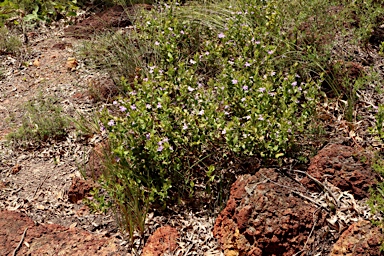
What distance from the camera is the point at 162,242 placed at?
10.1ft

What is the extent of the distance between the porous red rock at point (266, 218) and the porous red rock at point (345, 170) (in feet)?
0.76

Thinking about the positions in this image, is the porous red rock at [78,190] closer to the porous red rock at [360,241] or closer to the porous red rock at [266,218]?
the porous red rock at [266,218]

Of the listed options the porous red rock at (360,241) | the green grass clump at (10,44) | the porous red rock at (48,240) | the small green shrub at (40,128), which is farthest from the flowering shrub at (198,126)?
the green grass clump at (10,44)

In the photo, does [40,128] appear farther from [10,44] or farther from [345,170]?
[345,170]

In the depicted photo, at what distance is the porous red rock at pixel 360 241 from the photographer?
2.62m

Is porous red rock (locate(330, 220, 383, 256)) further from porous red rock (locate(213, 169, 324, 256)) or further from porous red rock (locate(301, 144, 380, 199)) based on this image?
porous red rock (locate(301, 144, 380, 199))

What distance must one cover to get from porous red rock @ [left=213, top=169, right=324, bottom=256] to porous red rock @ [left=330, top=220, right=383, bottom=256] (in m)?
0.18

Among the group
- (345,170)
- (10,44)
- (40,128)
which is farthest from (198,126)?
(10,44)

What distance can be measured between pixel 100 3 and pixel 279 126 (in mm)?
4584

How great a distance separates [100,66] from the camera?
17.1ft

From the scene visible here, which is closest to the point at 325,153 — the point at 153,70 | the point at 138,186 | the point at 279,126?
the point at 279,126

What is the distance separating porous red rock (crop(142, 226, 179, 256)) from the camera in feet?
9.91

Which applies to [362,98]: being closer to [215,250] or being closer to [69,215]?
[215,250]

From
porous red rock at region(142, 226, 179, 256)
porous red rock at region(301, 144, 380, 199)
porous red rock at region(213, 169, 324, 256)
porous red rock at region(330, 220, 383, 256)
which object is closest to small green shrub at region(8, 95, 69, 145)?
porous red rock at region(142, 226, 179, 256)
